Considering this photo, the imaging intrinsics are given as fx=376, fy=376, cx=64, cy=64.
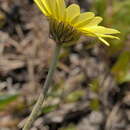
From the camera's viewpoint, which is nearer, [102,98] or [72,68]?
[102,98]

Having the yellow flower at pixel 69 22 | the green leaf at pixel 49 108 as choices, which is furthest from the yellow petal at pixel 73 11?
the green leaf at pixel 49 108

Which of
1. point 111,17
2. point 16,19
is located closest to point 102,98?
point 111,17

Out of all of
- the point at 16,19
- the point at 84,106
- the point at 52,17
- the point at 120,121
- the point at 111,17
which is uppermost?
A: the point at 52,17

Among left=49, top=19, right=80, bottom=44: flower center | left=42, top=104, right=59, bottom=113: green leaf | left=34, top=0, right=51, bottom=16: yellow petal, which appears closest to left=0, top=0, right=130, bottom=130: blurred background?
left=42, top=104, right=59, bottom=113: green leaf

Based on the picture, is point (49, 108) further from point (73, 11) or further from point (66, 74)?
point (73, 11)

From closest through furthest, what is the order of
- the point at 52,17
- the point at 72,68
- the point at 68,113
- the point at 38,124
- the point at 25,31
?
the point at 52,17, the point at 38,124, the point at 68,113, the point at 72,68, the point at 25,31

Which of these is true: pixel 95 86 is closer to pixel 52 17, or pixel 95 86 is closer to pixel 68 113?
pixel 68 113

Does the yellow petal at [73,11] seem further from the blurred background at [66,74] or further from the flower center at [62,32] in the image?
the blurred background at [66,74]
